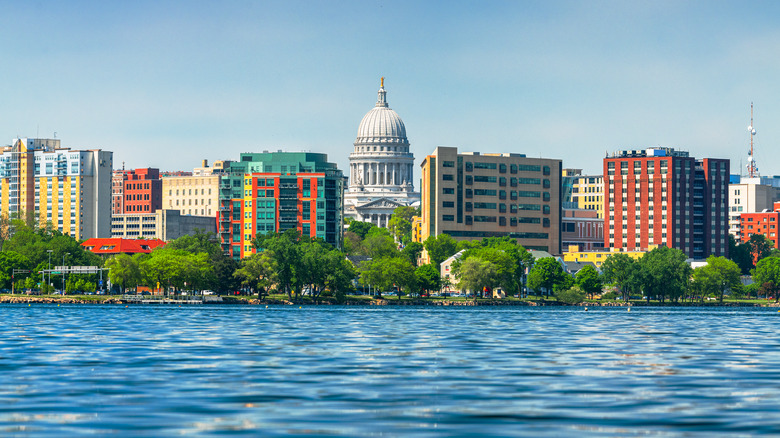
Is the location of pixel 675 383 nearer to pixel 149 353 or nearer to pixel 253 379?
pixel 253 379

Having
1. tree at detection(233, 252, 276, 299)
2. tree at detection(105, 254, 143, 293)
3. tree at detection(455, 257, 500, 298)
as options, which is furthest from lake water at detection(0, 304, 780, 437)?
tree at detection(455, 257, 500, 298)

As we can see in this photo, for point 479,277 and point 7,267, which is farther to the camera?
point 479,277

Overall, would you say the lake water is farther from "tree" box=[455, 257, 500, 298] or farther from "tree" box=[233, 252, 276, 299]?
"tree" box=[455, 257, 500, 298]

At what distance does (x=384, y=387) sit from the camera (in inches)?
1588

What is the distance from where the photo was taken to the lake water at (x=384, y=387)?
3098cm

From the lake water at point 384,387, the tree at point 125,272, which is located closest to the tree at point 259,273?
the tree at point 125,272

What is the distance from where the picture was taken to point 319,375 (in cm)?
4466

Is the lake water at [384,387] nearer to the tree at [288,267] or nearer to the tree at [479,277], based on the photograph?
the tree at [288,267]

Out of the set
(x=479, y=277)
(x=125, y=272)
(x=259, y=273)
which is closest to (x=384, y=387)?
(x=259, y=273)

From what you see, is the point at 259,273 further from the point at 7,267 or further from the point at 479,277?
the point at 7,267

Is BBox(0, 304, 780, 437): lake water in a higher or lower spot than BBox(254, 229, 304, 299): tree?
lower

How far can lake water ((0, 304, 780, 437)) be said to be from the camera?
102 ft

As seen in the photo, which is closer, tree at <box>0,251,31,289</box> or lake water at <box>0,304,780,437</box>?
lake water at <box>0,304,780,437</box>

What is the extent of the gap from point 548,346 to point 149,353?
21.5m
